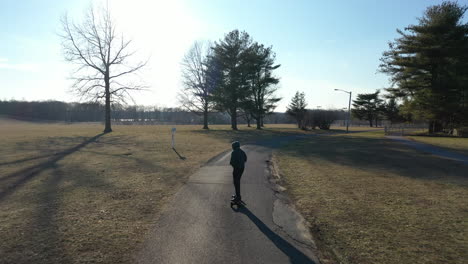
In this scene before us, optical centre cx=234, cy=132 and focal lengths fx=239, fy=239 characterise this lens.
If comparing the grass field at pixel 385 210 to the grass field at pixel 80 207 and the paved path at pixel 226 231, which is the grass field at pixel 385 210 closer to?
the paved path at pixel 226 231

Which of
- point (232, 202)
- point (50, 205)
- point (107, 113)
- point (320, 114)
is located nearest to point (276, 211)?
point (232, 202)

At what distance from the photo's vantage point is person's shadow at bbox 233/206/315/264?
374 centimetres

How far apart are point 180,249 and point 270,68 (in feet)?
140

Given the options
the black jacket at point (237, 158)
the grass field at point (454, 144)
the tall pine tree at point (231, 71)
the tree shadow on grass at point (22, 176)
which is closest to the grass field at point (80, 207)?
the tree shadow on grass at point (22, 176)

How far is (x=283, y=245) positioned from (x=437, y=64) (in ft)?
118

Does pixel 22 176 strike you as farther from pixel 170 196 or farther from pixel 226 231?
pixel 226 231

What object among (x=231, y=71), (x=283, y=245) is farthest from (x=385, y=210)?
(x=231, y=71)

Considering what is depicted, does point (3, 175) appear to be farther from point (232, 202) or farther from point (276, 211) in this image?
point (276, 211)

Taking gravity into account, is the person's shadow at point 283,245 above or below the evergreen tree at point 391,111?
below

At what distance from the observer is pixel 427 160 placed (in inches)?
511

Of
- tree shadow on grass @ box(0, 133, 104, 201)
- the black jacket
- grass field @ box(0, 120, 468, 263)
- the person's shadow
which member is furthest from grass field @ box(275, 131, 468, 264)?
tree shadow on grass @ box(0, 133, 104, 201)

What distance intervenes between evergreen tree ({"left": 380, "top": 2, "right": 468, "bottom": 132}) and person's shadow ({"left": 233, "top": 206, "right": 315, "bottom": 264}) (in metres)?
33.1

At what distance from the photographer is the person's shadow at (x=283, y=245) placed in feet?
12.3

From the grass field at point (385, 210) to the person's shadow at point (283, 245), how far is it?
47 centimetres
